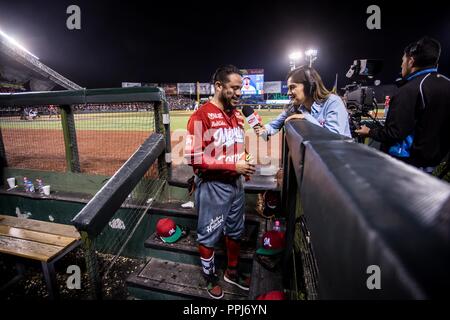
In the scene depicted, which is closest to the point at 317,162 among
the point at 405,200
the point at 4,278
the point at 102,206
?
the point at 405,200

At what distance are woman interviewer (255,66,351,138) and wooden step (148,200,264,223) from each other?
1124mm

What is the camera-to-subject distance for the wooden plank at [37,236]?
109 inches

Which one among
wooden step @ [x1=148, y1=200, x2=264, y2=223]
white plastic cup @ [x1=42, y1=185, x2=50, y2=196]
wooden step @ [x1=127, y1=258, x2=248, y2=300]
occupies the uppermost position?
white plastic cup @ [x1=42, y1=185, x2=50, y2=196]

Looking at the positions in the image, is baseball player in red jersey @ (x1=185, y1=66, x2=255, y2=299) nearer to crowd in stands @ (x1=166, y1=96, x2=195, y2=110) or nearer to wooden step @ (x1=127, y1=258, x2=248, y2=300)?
wooden step @ (x1=127, y1=258, x2=248, y2=300)

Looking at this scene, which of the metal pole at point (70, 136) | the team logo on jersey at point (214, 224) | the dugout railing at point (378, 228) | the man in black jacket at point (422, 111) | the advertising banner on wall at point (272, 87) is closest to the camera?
the dugout railing at point (378, 228)

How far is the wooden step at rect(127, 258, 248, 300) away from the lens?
2.36 meters

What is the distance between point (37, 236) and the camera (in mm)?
2926

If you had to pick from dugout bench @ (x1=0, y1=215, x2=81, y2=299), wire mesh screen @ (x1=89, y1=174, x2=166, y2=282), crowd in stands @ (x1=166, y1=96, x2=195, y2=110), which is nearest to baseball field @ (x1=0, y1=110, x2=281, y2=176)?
wire mesh screen @ (x1=89, y1=174, x2=166, y2=282)

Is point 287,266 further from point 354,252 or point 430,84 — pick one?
point 430,84

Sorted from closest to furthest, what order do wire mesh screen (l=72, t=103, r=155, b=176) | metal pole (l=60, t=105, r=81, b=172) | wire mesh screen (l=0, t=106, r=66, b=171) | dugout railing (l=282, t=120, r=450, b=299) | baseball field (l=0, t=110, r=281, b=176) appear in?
dugout railing (l=282, t=120, r=450, b=299)
metal pole (l=60, t=105, r=81, b=172)
wire mesh screen (l=72, t=103, r=155, b=176)
baseball field (l=0, t=110, r=281, b=176)
wire mesh screen (l=0, t=106, r=66, b=171)

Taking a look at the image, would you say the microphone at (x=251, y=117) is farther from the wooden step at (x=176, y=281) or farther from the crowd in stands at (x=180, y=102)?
the crowd in stands at (x=180, y=102)

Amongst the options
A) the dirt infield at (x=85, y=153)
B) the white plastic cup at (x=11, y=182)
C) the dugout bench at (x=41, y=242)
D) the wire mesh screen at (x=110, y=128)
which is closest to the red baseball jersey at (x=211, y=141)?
the wire mesh screen at (x=110, y=128)

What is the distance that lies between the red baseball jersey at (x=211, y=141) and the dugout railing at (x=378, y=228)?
143cm

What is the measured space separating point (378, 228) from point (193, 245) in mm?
2801
